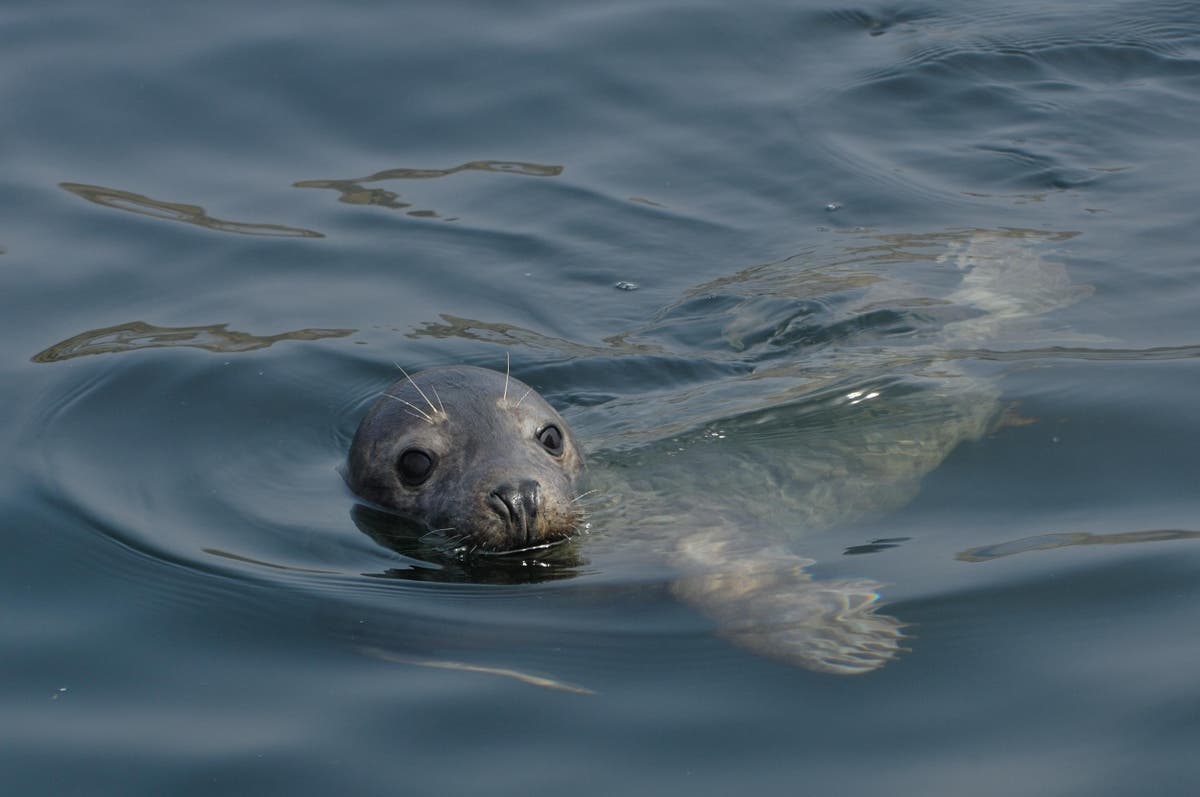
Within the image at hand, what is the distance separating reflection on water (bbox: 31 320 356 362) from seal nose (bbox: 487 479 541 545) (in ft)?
8.14

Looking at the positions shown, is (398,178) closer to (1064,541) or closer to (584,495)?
(584,495)

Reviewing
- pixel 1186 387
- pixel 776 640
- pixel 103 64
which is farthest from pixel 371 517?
pixel 103 64

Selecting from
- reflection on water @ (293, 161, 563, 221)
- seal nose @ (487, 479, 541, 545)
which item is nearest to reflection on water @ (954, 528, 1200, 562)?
seal nose @ (487, 479, 541, 545)

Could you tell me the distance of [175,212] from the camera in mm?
8758

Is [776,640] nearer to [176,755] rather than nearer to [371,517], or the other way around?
[176,755]

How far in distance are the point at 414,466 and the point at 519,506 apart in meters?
0.75

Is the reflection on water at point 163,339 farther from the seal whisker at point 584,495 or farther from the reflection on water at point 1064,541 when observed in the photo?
the reflection on water at point 1064,541

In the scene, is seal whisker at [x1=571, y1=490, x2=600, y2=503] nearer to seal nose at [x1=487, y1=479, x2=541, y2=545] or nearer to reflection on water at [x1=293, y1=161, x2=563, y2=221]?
Result: seal nose at [x1=487, y1=479, x2=541, y2=545]

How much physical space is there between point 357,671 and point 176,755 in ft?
1.96

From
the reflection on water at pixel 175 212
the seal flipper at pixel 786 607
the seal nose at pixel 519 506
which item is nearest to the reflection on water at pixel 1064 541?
the seal flipper at pixel 786 607

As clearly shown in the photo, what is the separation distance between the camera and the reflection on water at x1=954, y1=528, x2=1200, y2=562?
4.80 metres

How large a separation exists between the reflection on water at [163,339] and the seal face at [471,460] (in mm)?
1385

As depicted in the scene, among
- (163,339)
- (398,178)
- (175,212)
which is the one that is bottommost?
(163,339)

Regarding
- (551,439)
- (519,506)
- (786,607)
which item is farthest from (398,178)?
(786,607)
